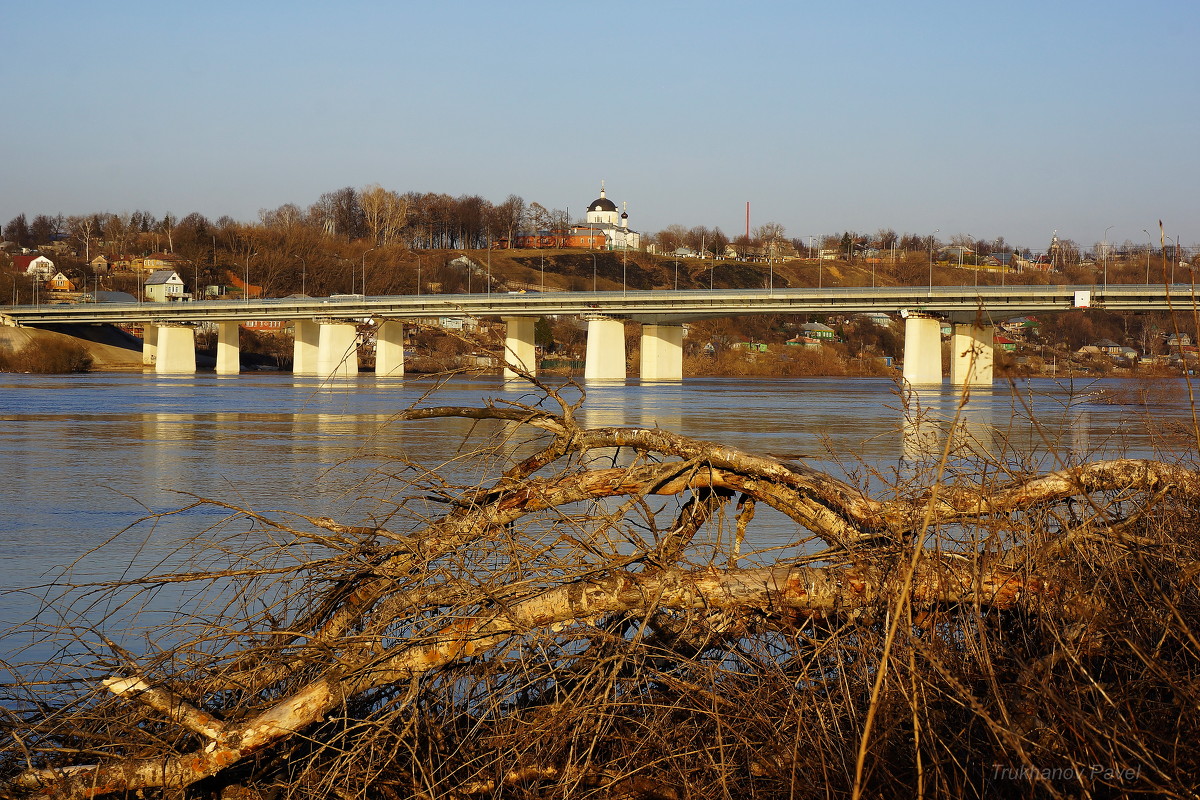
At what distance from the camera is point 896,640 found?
4.07 m

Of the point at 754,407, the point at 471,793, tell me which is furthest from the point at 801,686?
the point at 754,407

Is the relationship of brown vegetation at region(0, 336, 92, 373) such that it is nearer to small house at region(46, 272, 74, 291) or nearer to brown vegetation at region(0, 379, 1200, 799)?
small house at region(46, 272, 74, 291)

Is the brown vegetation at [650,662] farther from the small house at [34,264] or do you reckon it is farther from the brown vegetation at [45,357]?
the small house at [34,264]

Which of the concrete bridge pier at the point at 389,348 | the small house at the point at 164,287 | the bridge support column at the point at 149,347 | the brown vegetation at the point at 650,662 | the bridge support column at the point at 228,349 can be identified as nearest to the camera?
the brown vegetation at the point at 650,662

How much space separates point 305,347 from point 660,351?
32769mm

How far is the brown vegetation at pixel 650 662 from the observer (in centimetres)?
382

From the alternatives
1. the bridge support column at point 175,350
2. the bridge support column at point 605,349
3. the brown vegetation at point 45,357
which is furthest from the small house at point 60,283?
the bridge support column at point 605,349

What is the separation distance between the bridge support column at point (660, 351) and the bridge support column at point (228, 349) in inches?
1441

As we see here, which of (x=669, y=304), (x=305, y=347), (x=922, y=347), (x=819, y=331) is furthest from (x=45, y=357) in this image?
(x=819, y=331)

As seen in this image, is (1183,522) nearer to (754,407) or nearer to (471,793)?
(471,793)

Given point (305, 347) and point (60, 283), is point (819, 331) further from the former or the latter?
point (60, 283)

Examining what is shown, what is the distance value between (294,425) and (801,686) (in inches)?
960

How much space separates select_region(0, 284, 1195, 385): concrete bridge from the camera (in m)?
72.3

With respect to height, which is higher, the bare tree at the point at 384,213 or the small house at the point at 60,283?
the bare tree at the point at 384,213
